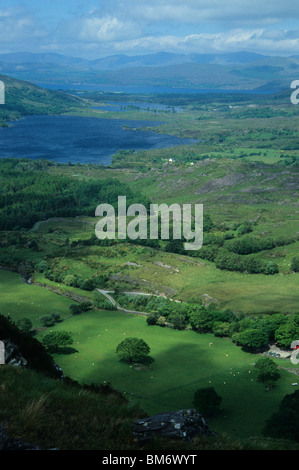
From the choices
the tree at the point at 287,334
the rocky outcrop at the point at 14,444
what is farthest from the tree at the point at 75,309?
the rocky outcrop at the point at 14,444

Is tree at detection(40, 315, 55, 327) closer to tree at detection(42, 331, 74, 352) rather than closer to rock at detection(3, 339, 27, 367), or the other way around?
tree at detection(42, 331, 74, 352)

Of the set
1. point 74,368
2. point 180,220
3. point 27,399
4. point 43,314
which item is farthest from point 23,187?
point 27,399

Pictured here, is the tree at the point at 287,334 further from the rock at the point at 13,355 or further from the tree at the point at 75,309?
the rock at the point at 13,355

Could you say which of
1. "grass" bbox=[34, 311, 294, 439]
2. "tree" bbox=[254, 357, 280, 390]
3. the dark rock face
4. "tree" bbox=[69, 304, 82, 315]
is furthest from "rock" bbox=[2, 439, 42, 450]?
"tree" bbox=[69, 304, 82, 315]

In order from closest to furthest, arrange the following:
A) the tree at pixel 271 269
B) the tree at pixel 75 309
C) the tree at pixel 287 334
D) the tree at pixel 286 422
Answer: the tree at pixel 286 422, the tree at pixel 287 334, the tree at pixel 75 309, the tree at pixel 271 269

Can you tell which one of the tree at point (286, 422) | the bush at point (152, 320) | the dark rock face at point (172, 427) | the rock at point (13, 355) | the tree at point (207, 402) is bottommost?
the bush at point (152, 320)

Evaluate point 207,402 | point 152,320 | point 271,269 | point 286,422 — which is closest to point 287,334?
point 152,320
